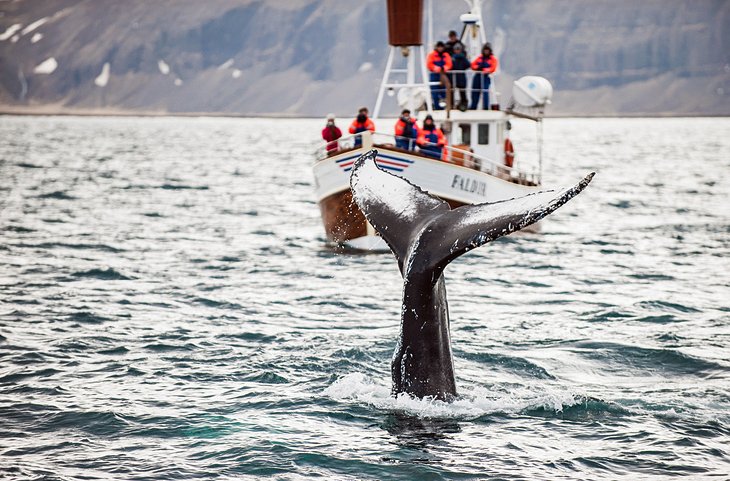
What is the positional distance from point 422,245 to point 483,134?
19.1m

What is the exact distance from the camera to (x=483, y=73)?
27.1 meters

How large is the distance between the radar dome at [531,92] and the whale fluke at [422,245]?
19.5 m

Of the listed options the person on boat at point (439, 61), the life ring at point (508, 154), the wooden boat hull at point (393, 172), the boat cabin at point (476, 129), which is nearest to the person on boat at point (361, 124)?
the wooden boat hull at point (393, 172)

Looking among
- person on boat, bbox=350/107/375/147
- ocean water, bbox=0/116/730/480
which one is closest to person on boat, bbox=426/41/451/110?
person on boat, bbox=350/107/375/147

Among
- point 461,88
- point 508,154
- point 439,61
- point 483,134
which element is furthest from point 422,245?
point 508,154

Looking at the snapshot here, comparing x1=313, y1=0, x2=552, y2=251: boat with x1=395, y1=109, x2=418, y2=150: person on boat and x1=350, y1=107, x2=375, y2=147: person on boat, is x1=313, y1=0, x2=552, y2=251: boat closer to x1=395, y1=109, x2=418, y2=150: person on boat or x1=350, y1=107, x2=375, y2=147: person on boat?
x1=350, y1=107, x2=375, y2=147: person on boat

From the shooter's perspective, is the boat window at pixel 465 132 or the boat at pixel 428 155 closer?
the boat at pixel 428 155

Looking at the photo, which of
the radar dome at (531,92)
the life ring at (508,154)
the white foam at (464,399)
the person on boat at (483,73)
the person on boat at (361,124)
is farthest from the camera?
the radar dome at (531,92)

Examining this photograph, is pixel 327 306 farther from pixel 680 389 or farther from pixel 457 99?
pixel 457 99

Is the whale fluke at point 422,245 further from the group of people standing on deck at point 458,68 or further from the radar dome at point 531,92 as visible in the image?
the radar dome at point 531,92

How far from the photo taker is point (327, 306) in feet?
55.9

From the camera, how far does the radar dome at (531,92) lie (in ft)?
94.5

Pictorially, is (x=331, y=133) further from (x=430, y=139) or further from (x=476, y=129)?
(x=476, y=129)

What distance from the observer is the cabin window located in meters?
27.5
